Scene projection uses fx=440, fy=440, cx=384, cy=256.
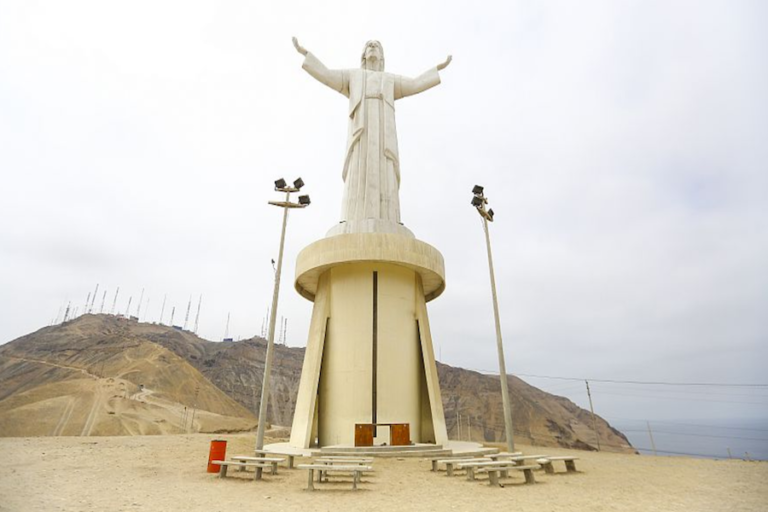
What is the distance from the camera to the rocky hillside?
3712 cm

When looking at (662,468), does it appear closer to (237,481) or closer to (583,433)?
(237,481)

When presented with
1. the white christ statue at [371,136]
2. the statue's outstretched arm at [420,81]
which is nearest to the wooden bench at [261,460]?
the white christ statue at [371,136]

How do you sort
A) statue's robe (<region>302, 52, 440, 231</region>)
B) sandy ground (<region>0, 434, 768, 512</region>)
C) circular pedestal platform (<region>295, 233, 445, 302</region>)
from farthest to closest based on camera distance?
statue's robe (<region>302, 52, 440, 231</region>)
circular pedestal platform (<region>295, 233, 445, 302</region>)
sandy ground (<region>0, 434, 768, 512</region>)

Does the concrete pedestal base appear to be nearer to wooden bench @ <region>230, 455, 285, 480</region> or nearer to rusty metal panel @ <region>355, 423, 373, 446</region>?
rusty metal panel @ <region>355, 423, 373, 446</region>

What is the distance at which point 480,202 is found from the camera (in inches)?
607

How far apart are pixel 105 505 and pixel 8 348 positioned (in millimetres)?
81836

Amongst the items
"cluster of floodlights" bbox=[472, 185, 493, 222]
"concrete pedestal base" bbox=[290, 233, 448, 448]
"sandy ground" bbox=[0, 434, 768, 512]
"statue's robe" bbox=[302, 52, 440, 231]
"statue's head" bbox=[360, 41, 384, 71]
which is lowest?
"sandy ground" bbox=[0, 434, 768, 512]

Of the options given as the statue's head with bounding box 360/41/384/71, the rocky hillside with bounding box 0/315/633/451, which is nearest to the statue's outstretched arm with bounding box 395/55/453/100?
the statue's head with bounding box 360/41/384/71

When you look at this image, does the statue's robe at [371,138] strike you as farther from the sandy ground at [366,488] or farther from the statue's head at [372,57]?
the sandy ground at [366,488]

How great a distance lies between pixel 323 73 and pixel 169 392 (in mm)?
46406

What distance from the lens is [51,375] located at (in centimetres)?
5562

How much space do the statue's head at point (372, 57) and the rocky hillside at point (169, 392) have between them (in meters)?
32.0

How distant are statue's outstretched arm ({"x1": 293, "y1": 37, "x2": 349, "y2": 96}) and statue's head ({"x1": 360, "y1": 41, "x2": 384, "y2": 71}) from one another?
1.41 m

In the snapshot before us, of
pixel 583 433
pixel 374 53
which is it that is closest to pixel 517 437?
pixel 583 433
